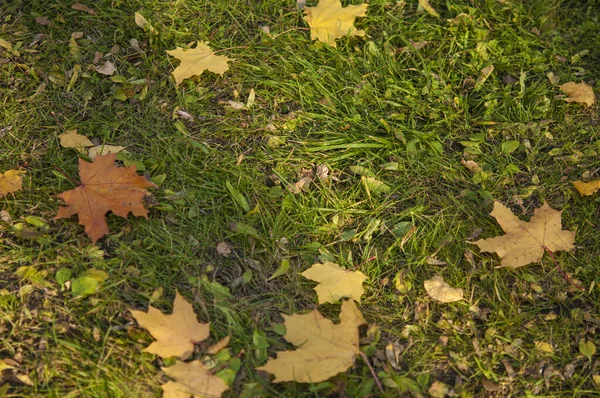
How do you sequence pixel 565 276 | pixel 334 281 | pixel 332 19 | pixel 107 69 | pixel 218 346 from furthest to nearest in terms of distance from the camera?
pixel 332 19 → pixel 107 69 → pixel 565 276 → pixel 334 281 → pixel 218 346

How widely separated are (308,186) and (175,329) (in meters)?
0.87

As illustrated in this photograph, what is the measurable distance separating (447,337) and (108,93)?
1.90 meters

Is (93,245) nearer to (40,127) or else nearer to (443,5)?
(40,127)

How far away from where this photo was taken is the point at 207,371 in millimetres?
2080

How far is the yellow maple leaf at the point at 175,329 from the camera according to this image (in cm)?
210

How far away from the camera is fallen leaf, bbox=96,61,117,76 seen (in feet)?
9.49

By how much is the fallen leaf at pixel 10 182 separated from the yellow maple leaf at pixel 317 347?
1.25 meters

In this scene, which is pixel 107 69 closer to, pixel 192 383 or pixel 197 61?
pixel 197 61

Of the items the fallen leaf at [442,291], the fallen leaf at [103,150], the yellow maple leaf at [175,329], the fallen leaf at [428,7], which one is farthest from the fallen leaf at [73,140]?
the fallen leaf at [428,7]

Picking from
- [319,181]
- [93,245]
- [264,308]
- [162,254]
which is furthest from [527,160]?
[93,245]

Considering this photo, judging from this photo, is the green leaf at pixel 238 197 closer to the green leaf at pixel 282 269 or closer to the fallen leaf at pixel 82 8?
the green leaf at pixel 282 269

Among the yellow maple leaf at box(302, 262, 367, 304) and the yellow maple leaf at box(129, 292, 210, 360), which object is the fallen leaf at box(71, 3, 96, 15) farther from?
the yellow maple leaf at box(302, 262, 367, 304)

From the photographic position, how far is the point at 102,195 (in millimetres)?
2412

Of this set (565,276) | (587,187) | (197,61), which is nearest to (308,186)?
(197,61)
